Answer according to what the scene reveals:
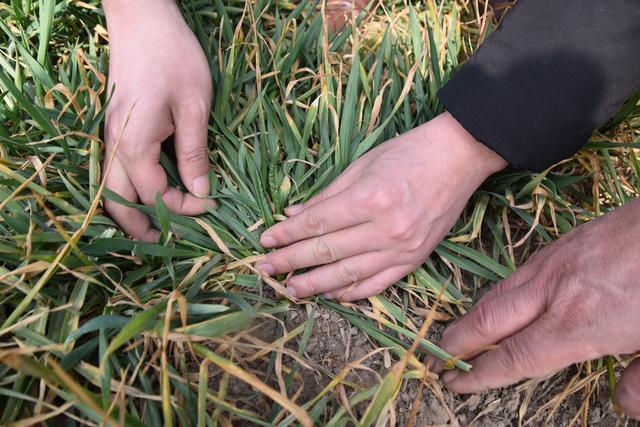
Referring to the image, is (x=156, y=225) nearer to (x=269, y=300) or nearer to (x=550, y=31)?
(x=269, y=300)

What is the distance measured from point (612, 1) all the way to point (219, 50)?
822 millimetres

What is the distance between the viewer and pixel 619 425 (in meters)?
0.98

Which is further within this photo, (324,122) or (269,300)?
(324,122)

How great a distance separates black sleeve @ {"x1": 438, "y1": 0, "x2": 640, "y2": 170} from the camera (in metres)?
0.92

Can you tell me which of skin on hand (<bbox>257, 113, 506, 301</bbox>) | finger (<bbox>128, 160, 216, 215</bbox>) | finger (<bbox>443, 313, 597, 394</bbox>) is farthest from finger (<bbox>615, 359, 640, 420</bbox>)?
finger (<bbox>128, 160, 216, 215</bbox>)

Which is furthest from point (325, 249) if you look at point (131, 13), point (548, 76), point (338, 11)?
point (338, 11)

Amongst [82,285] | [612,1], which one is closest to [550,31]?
[612,1]

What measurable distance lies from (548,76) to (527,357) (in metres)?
0.52

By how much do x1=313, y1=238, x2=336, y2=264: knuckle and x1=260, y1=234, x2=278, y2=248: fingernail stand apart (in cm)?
9

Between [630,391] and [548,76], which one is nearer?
[630,391]

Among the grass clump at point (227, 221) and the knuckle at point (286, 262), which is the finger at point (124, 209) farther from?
the knuckle at point (286, 262)

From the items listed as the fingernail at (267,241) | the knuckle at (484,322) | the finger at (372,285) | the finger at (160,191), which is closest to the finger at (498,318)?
the knuckle at (484,322)

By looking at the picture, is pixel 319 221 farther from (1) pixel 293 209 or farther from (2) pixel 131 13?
(2) pixel 131 13

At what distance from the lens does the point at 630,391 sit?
0.81m
